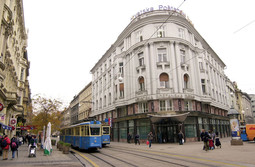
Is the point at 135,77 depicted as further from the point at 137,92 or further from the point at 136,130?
the point at 136,130

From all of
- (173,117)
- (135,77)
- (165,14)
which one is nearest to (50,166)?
(173,117)

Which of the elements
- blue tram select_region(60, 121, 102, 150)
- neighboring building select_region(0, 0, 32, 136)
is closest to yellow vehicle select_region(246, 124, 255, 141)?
blue tram select_region(60, 121, 102, 150)

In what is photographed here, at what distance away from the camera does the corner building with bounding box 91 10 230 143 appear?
88.2 feet

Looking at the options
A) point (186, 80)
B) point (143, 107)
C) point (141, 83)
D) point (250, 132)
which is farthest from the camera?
point (141, 83)

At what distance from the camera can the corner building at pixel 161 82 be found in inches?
1058

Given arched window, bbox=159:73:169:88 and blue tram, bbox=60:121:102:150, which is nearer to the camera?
blue tram, bbox=60:121:102:150

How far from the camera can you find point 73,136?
21.7m

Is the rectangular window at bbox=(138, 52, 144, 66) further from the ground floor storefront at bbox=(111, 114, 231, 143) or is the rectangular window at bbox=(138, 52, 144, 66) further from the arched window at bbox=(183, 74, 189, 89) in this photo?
the ground floor storefront at bbox=(111, 114, 231, 143)

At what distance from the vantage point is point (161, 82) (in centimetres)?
2858

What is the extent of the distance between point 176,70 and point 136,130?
10.9 m

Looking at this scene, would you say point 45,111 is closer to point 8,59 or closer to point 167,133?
point 8,59

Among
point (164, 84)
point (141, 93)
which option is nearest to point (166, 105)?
point (164, 84)

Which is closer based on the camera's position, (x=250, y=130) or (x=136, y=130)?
(x=250, y=130)

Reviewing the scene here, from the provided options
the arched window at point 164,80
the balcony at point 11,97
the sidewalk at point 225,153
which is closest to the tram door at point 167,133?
the arched window at point 164,80
